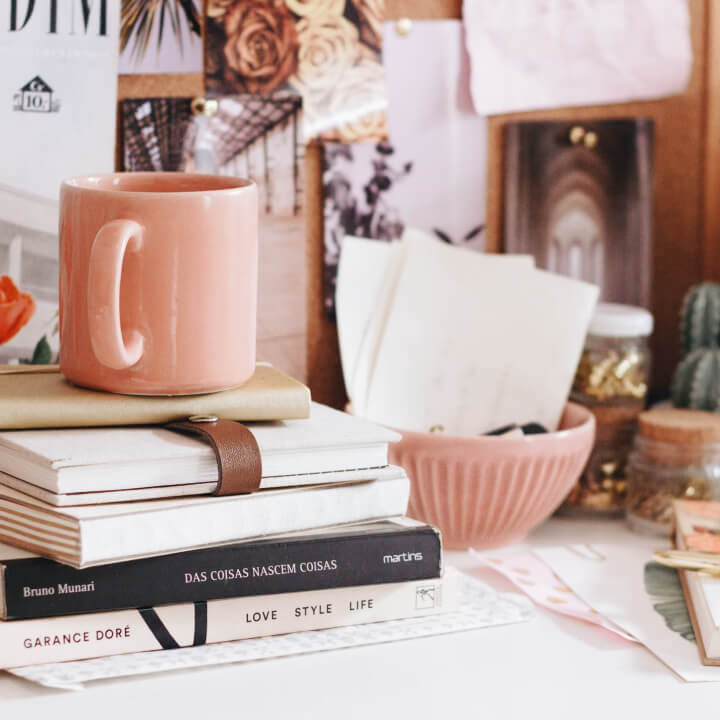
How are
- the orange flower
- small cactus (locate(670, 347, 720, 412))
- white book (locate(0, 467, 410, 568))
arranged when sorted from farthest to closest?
small cactus (locate(670, 347, 720, 412)) → the orange flower → white book (locate(0, 467, 410, 568))

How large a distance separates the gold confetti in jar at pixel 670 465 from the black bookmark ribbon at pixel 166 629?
0.39m

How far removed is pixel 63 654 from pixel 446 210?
505 millimetres

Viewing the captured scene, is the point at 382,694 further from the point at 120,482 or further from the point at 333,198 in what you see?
the point at 333,198

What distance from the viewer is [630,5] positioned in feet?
3.06

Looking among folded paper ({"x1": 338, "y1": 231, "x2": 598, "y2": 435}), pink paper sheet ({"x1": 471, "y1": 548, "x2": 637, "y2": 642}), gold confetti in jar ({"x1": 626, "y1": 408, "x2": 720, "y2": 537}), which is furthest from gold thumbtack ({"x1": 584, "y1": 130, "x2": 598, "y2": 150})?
pink paper sheet ({"x1": 471, "y1": 548, "x2": 637, "y2": 642})

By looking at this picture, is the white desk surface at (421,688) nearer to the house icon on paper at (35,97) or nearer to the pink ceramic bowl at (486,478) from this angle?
the pink ceramic bowl at (486,478)

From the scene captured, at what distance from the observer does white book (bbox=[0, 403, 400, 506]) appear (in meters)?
0.55

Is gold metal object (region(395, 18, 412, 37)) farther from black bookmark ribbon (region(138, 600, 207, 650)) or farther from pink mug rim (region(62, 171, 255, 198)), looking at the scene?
black bookmark ribbon (region(138, 600, 207, 650))

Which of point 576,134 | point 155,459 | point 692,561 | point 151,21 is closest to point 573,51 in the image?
A: point 576,134

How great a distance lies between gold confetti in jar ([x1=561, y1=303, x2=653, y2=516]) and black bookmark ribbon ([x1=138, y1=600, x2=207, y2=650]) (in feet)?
1.27

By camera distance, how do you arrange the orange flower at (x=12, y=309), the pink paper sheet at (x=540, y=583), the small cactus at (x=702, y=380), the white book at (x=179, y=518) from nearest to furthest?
1. the white book at (x=179, y=518)
2. the pink paper sheet at (x=540, y=583)
3. the orange flower at (x=12, y=309)
4. the small cactus at (x=702, y=380)

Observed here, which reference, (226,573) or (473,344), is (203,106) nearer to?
(473,344)

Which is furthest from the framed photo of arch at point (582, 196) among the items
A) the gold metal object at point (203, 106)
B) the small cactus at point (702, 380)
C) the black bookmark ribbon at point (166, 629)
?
the black bookmark ribbon at point (166, 629)

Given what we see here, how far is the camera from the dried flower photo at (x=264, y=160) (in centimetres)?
83
